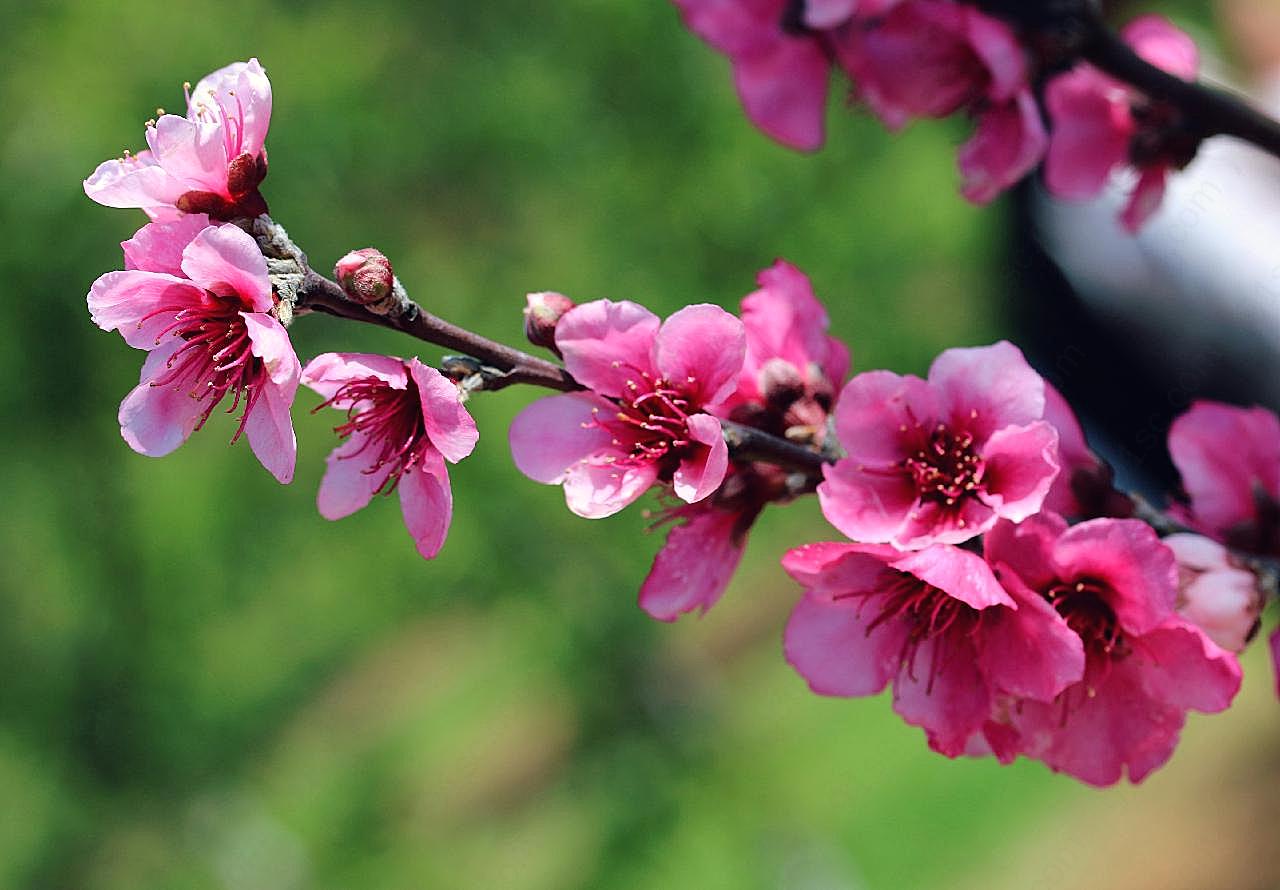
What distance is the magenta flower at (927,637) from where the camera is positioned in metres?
A: 0.55

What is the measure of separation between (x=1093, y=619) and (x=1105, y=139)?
1.58 ft

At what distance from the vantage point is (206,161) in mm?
547

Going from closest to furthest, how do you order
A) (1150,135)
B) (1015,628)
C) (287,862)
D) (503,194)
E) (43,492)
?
(1015,628) → (1150,135) → (287,862) → (43,492) → (503,194)

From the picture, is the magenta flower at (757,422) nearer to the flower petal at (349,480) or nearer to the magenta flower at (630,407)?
the magenta flower at (630,407)

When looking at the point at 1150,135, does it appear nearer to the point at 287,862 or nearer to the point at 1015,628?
the point at 1015,628

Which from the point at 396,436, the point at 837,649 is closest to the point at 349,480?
the point at 396,436

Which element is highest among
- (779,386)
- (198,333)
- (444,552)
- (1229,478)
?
(198,333)

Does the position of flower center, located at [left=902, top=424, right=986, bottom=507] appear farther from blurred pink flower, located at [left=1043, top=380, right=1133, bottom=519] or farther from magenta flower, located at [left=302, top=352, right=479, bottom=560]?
magenta flower, located at [left=302, top=352, right=479, bottom=560]

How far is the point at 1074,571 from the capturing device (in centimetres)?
59

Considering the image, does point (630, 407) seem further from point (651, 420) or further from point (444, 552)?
point (444, 552)

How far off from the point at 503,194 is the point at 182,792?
1.43 m

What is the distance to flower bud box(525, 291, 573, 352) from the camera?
60cm

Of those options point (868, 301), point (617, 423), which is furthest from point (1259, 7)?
point (617, 423)

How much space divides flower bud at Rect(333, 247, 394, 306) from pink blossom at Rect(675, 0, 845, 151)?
1.61 ft
